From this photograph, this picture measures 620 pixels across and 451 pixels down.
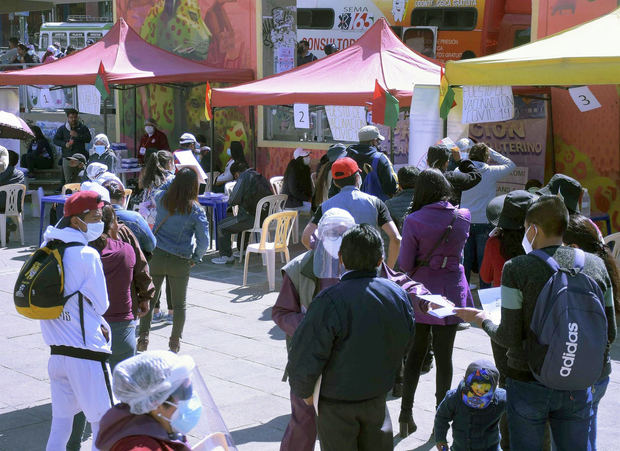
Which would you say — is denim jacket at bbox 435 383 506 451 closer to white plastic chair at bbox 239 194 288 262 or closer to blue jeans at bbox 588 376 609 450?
blue jeans at bbox 588 376 609 450

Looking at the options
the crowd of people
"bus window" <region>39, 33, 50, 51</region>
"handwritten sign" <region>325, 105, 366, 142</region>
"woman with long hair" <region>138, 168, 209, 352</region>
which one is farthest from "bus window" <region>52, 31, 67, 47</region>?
the crowd of people

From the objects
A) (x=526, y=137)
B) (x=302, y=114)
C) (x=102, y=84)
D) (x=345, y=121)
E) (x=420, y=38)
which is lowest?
(x=526, y=137)

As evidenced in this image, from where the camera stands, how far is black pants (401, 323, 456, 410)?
5.57 meters

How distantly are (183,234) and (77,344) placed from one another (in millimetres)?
2866

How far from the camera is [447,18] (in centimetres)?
1783

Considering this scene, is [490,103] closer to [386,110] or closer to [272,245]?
[386,110]

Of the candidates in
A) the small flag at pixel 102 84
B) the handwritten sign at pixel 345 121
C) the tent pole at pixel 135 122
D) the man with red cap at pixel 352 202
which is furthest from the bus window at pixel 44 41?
the man with red cap at pixel 352 202

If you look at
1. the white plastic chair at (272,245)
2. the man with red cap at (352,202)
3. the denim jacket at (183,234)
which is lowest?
the white plastic chair at (272,245)

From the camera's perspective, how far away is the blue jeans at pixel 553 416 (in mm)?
3934

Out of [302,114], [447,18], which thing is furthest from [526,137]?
[447,18]

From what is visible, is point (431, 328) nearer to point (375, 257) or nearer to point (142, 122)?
point (375, 257)

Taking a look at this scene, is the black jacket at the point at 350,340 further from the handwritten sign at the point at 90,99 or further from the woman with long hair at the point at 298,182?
the handwritten sign at the point at 90,99

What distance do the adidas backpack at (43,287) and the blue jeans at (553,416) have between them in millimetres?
2409

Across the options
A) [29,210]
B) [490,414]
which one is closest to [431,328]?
[490,414]
